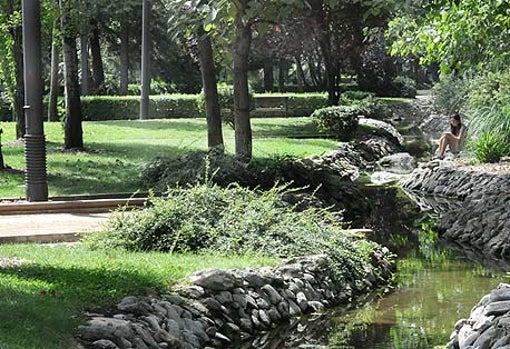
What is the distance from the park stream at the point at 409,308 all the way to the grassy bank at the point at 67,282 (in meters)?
1.07

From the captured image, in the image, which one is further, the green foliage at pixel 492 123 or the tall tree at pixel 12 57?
the green foliage at pixel 492 123

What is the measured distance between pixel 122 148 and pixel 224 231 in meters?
13.0

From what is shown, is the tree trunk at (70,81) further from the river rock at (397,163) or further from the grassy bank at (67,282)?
the grassy bank at (67,282)

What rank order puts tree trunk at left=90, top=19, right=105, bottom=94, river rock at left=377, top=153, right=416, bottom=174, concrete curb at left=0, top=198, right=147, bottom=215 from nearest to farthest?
concrete curb at left=0, top=198, right=147, bottom=215 → river rock at left=377, top=153, right=416, bottom=174 → tree trunk at left=90, top=19, right=105, bottom=94

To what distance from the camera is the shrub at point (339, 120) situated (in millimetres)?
30984

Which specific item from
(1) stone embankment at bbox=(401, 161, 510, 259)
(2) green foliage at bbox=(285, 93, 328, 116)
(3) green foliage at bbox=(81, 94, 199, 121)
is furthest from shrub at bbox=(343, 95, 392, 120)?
(1) stone embankment at bbox=(401, 161, 510, 259)

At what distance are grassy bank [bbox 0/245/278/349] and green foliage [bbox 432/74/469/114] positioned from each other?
1118 inches

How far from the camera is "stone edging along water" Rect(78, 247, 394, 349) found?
302 inches

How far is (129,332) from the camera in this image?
7.58 meters

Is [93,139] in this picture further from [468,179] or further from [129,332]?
[129,332]

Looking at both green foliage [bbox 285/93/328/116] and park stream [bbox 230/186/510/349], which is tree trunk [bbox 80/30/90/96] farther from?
park stream [bbox 230/186/510/349]

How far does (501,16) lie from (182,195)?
691 centimetres

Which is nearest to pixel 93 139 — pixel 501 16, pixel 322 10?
pixel 322 10

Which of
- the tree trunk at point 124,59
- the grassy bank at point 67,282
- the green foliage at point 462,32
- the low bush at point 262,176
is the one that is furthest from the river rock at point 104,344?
the tree trunk at point 124,59
